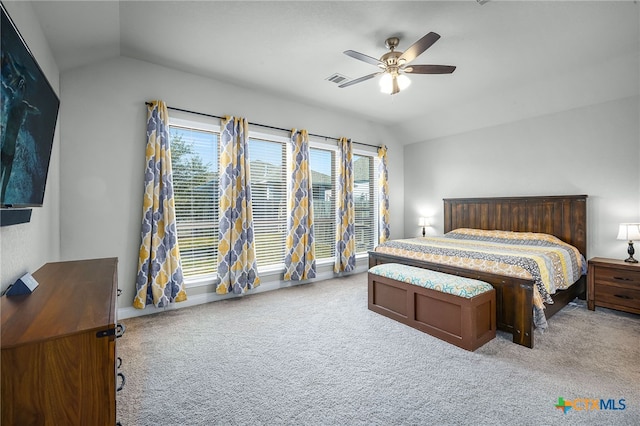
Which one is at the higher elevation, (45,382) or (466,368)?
(45,382)

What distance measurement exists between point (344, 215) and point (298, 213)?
3.33ft

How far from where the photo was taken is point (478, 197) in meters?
5.32

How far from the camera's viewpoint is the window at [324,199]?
→ 5.15 meters

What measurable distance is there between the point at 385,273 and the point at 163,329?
2491mm

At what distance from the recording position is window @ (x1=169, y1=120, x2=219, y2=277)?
376 cm

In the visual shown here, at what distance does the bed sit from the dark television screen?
3.62 metres

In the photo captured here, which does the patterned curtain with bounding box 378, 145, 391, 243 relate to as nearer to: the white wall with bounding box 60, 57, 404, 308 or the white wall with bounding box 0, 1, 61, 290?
the white wall with bounding box 60, 57, 404, 308

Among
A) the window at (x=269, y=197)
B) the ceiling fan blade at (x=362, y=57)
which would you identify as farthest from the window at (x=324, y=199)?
the ceiling fan blade at (x=362, y=57)

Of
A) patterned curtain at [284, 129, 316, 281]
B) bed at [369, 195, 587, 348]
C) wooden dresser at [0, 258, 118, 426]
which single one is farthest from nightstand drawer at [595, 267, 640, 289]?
wooden dresser at [0, 258, 118, 426]

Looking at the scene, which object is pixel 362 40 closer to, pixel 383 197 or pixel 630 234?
pixel 383 197

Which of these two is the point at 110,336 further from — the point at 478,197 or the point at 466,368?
the point at 478,197

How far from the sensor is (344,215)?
17.3ft

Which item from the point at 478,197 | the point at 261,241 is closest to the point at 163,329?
the point at 261,241

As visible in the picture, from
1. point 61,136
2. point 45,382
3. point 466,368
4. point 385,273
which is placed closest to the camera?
point 45,382
